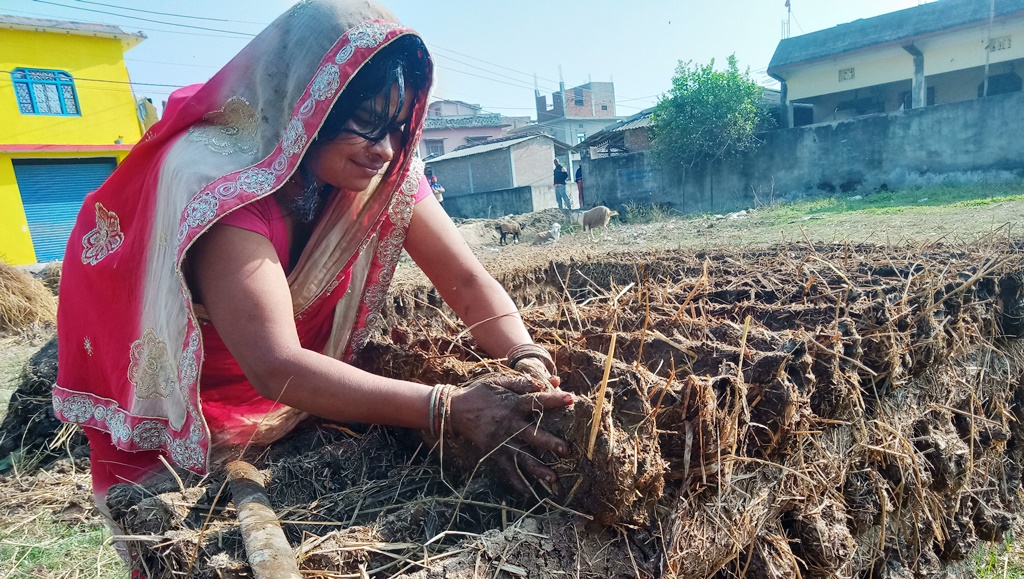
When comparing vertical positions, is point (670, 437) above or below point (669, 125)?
below

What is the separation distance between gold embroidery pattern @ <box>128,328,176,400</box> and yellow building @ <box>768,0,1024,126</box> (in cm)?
2195

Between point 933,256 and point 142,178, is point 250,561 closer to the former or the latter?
point 142,178

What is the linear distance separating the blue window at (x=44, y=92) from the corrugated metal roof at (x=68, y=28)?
1264 mm

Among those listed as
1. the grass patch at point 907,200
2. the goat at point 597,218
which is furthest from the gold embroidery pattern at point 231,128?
the goat at point 597,218

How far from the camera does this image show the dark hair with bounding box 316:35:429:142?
1641 mm

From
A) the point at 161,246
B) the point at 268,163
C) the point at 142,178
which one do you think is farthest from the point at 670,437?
the point at 142,178

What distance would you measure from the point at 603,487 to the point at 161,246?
127 centimetres

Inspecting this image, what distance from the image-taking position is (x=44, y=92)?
1889cm

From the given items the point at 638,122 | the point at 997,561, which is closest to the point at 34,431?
the point at 997,561

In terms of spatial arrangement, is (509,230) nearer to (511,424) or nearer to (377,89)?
(377,89)

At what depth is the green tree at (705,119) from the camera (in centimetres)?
1931

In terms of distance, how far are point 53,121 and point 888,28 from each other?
2710 centimetres

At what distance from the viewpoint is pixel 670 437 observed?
1.53 metres

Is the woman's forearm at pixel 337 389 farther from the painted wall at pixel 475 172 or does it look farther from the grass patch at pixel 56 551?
the painted wall at pixel 475 172
